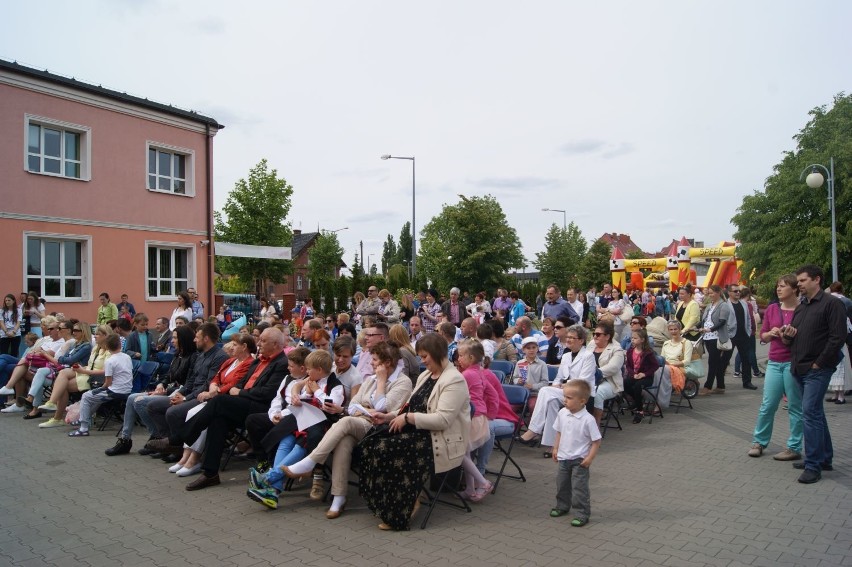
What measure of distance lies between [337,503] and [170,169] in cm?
1799

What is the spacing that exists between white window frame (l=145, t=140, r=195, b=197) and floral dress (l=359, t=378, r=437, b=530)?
56.5ft

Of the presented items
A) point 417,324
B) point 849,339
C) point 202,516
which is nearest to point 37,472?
point 202,516

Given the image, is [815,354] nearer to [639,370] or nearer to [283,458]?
[639,370]

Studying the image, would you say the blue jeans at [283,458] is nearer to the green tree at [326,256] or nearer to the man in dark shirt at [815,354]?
the man in dark shirt at [815,354]

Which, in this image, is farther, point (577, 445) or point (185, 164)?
point (185, 164)

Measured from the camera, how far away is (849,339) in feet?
29.9

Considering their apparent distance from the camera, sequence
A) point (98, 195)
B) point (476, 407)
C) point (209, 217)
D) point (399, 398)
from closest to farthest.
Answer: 1. point (476, 407)
2. point (399, 398)
3. point (98, 195)
4. point (209, 217)

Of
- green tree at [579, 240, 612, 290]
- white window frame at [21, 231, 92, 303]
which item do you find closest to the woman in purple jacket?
white window frame at [21, 231, 92, 303]

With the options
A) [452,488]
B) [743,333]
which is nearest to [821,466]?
[452,488]

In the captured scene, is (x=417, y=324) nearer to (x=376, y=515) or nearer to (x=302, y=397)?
(x=302, y=397)

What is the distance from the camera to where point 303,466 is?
17.7 feet

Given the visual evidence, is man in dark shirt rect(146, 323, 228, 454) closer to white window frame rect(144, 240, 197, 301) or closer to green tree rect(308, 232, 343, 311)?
white window frame rect(144, 240, 197, 301)

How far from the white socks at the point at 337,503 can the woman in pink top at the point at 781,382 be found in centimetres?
434

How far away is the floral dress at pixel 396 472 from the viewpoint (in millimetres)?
4891
